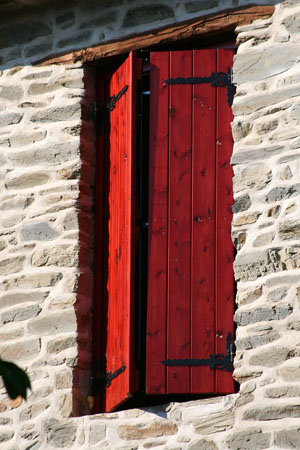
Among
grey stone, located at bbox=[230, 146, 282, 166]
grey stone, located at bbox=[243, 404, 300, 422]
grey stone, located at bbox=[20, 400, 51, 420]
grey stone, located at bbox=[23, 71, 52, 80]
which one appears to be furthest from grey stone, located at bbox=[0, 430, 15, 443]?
grey stone, located at bbox=[23, 71, 52, 80]

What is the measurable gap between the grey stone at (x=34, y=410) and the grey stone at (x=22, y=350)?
0.31 metres

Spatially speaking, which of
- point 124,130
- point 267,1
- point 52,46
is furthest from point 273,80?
point 52,46

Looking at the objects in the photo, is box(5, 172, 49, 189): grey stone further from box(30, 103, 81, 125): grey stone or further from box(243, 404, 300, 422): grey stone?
box(243, 404, 300, 422): grey stone

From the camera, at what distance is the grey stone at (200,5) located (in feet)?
22.1

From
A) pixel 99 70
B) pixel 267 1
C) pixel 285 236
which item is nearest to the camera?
pixel 285 236

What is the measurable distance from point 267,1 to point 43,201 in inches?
77.7

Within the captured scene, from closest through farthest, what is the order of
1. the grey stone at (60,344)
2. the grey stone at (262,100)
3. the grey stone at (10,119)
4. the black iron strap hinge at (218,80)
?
the grey stone at (262,100) → the grey stone at (60,344) → the black iron strap hinge at (218,80) → the grey stone at (10,119)

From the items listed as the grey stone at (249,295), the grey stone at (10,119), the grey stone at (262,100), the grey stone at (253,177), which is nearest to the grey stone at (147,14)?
the grey stone at (262,100)

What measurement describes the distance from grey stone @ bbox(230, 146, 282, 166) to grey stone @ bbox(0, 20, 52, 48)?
→ 180cm

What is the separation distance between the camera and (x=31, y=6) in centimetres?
732

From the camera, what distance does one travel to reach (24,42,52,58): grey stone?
7.22 metres

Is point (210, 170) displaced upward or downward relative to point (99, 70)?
downward

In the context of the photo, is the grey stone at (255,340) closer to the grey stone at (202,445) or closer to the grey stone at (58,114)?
the grey stone at (202,445)

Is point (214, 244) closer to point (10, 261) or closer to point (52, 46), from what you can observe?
point (10, 261)
